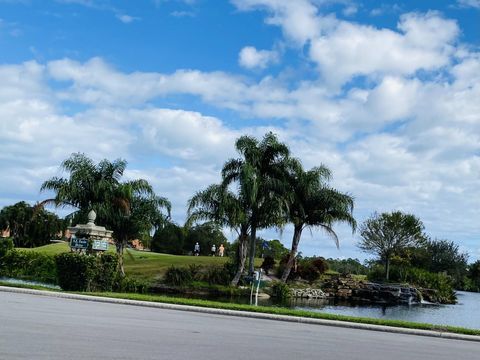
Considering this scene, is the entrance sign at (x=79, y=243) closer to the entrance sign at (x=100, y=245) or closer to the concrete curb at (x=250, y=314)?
the entrance sign at (x=100, y=245)

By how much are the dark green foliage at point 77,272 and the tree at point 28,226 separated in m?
50.7

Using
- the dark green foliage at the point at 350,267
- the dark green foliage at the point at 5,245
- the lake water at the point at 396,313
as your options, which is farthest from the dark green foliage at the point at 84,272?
the dark green foliage at the point at 350,267

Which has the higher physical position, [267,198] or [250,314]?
[267,198]

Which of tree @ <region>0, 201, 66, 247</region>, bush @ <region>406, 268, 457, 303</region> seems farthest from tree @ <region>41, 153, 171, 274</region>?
tree @ <region>0, 201, 66, 247</region>

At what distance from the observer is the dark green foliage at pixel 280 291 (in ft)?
127

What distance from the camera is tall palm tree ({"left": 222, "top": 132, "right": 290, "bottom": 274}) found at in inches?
1483

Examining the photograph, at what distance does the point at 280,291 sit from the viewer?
39.0 metres

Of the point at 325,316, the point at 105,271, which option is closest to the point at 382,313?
the point at 325,316

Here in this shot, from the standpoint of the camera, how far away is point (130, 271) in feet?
132

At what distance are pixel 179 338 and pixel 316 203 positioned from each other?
3059cm

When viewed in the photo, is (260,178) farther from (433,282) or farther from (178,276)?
(433,282)

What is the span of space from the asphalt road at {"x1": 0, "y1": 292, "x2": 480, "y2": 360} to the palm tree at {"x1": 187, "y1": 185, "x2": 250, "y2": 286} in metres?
20.7

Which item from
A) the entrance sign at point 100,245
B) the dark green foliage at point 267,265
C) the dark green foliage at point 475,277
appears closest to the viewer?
the entrance sign at point 100,245

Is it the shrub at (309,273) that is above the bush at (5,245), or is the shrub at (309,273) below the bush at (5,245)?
above
